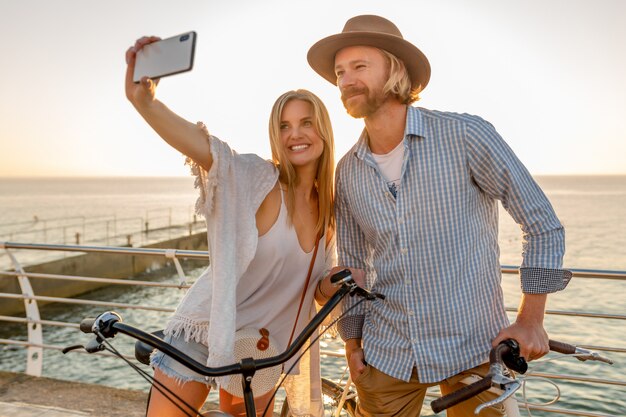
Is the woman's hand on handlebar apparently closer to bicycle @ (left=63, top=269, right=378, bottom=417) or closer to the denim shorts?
bicycle @ (left=63, top=269, right=378, bottom=417)

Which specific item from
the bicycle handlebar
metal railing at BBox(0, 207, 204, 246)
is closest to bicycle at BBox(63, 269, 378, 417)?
the bicycle handlebar

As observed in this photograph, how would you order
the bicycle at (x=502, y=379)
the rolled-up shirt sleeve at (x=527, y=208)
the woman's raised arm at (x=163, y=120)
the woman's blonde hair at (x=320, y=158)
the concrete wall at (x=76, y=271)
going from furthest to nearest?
1. the concrete wall at (x=76, y=271)
2. the woman's blonde hair at (x=320, y=158)
3. the rolled-up shirt sleeve at (x=527, y=208)
4. the woman's raised arm at (x=163, y=120)
5. the bicycle at (x=502, y=379)

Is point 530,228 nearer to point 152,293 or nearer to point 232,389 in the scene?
point 232,389

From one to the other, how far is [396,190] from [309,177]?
44cm

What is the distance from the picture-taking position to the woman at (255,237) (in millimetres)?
1902

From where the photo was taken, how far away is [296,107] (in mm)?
2264

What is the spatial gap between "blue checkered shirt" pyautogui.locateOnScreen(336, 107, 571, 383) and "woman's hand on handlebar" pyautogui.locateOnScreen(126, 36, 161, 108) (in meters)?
0.83

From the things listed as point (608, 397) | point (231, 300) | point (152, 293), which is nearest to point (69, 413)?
point (231, 300)

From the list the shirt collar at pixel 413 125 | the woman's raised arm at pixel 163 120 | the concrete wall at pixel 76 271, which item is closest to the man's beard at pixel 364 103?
the shirt collar at pixel 413 125

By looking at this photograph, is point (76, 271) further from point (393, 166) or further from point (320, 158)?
point (393, 166)

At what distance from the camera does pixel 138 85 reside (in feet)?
5.28

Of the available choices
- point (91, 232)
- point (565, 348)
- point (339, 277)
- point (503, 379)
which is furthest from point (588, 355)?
point (91, 232)

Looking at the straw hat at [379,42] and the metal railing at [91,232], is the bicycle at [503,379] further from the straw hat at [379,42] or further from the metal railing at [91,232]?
the metal railing at [91,232]

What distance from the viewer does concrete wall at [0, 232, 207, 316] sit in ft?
61.0
